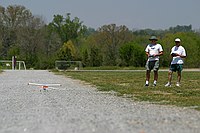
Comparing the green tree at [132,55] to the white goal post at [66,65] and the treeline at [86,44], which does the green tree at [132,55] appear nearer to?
the treeline at [86,44]

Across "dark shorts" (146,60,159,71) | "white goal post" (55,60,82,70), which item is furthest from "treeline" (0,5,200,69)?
"dark shorts" (146,60,159,71)

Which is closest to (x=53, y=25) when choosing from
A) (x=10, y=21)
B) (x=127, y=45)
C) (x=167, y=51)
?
(x=10, y=21)

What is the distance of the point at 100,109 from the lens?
9.41 m

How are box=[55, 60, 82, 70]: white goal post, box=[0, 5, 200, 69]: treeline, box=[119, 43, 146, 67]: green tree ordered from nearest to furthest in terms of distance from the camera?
box=[55, 60, 82, 70]: white goal post < box=[0, 5, 200, 69]: treeline < box=[119, 43, 146, 67]: green tree

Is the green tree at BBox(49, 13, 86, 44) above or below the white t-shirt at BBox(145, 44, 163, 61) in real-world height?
above

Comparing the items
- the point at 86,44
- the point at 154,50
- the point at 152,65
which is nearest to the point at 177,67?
the point at 152,65

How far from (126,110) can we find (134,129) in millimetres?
2598

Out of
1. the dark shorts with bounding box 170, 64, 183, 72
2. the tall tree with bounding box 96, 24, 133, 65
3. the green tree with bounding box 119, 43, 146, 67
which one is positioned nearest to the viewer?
the dark shorts with bounding box 170, 64, 183, 72

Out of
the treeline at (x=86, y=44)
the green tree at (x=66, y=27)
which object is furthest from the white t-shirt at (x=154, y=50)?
the green tree at (x=66, y=27)

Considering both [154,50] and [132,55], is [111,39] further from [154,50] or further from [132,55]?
[154,50]

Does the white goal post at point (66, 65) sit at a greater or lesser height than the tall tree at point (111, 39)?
lesser

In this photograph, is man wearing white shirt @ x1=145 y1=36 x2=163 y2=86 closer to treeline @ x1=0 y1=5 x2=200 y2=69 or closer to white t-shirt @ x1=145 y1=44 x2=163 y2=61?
white t-shirt @ x1=145 y1=44 x2=163 y2=61

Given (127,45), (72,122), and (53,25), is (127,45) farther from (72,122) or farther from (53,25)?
(72,122)

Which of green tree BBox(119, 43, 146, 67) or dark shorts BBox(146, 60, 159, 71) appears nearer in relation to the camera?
dark shorts BBox(146, 60, 159, 71)
